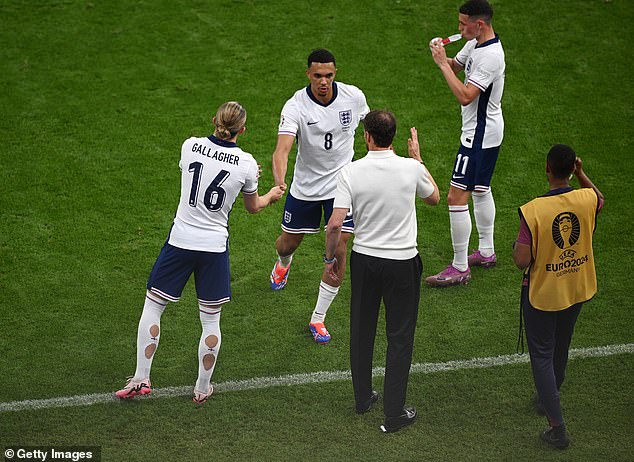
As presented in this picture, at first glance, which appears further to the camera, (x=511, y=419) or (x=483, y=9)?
(x=483, y=9)

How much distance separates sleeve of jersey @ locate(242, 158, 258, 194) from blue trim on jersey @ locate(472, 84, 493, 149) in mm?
2546

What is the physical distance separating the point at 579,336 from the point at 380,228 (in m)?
2.34

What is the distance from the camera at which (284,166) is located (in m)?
6.95

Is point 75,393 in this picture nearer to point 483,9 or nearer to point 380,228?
point 380,228

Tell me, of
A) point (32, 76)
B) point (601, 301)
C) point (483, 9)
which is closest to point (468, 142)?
point (483, 9)

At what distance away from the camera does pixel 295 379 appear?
6.62 meters

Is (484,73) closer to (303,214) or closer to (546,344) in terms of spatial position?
(303,214)

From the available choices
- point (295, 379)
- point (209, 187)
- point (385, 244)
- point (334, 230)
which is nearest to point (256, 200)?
point (209, 187)

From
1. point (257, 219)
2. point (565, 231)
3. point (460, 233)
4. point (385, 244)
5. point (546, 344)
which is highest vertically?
point (565, 231)

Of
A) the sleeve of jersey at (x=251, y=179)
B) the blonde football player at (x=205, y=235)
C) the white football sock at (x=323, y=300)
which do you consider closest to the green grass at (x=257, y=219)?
the white football sock at (x=323, y=300)

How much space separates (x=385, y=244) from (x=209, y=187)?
1.24m

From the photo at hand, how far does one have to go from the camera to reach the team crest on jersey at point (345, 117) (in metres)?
7.14

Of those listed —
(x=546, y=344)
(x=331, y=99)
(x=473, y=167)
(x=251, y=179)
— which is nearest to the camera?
(x=546, y=344)

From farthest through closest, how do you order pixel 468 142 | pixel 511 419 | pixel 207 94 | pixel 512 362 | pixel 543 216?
pixel 207 94 < pixel 468 142 < pixel 512 362 < pixel 511 419 < pixel 543 216
